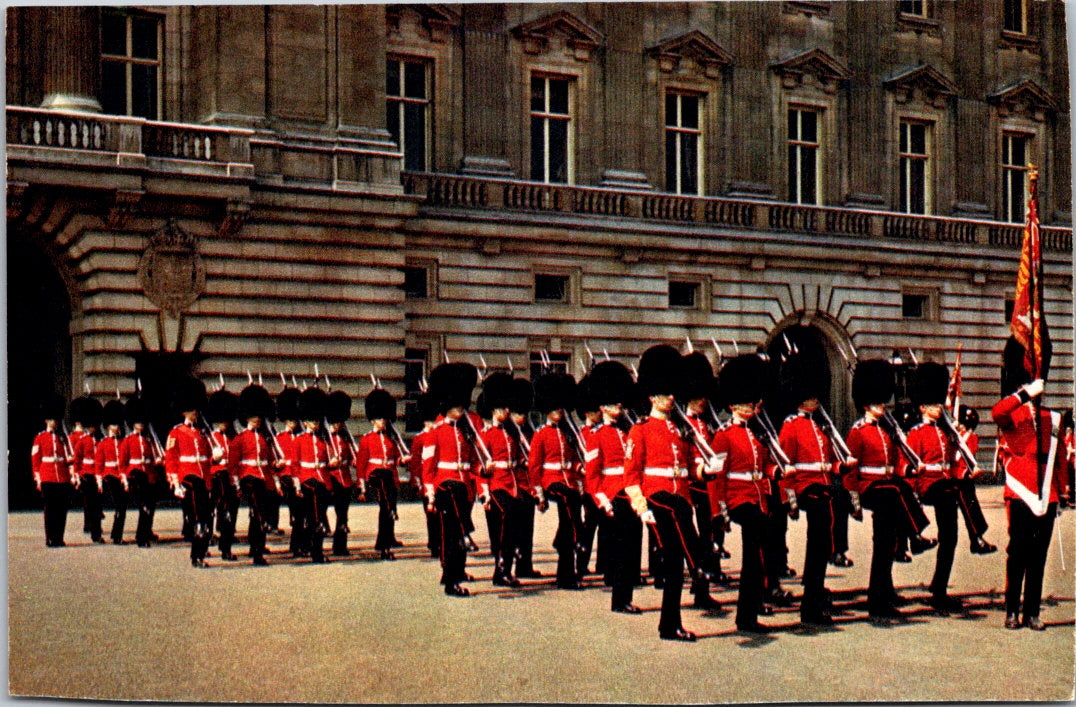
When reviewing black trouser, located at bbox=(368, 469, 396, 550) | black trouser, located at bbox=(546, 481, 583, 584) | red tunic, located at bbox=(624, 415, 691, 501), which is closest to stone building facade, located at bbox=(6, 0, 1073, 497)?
black trouser, located at bbox=(368, 469, 396, 550)

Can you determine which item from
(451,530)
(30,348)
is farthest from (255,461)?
(451,530)

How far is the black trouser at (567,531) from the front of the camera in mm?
12062

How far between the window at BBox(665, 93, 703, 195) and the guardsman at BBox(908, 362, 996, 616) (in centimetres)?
771

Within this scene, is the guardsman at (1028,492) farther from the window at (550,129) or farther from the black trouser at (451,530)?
the window at (550,129)

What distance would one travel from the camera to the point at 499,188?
724 inches

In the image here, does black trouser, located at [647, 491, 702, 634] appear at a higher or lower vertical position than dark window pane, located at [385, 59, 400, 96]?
lower

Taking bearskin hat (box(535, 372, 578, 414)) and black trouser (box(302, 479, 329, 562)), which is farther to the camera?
black trouser (box(302, 479, 329, 562))

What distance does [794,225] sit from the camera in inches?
736

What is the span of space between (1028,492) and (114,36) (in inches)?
456

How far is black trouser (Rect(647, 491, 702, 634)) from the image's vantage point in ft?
30.5

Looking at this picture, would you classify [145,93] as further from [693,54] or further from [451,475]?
[451,475]

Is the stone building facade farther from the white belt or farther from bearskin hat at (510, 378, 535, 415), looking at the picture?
the white belt

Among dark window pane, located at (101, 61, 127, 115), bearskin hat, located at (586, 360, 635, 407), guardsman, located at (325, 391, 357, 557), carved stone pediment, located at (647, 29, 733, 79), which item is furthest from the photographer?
dark window pane, located at (101, 61, 127, 115)

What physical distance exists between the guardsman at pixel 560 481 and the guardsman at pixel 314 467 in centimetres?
236
